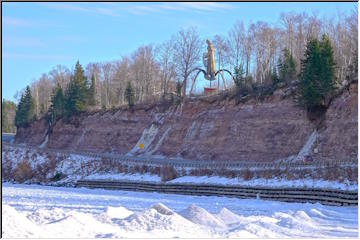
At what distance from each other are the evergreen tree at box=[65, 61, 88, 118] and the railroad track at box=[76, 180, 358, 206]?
1472 inches

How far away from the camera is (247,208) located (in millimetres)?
25703

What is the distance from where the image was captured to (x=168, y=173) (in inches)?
1652

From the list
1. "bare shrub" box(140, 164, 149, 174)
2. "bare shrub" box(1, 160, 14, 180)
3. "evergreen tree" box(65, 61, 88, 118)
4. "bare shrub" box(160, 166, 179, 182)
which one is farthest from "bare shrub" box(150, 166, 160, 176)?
"evergreen tree" box(65, 61, 88, 118)

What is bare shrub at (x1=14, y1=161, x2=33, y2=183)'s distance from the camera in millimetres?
59169

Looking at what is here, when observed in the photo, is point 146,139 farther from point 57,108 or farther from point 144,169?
point 57,108

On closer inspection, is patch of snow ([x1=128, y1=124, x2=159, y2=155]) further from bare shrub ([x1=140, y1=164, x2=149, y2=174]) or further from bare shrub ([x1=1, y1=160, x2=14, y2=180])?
bare shrub ([x1=140, y1=164, x2=149, y2=174])

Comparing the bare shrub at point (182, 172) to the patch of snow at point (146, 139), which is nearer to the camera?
the bare shrub at point (182, 172)

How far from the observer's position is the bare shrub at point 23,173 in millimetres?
59169

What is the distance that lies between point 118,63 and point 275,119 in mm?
68080

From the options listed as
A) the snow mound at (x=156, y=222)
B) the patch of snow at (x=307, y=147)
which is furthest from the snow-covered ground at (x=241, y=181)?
the snow mound at (x=156, y=222)

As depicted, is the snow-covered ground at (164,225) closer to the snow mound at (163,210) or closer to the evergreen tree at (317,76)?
the snow mound at (163,210)

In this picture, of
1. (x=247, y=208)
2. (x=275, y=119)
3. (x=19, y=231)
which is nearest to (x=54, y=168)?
(x=275, y=119)

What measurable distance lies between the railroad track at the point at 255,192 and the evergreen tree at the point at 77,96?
3738cm

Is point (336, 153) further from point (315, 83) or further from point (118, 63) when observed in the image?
point (118, 63)
